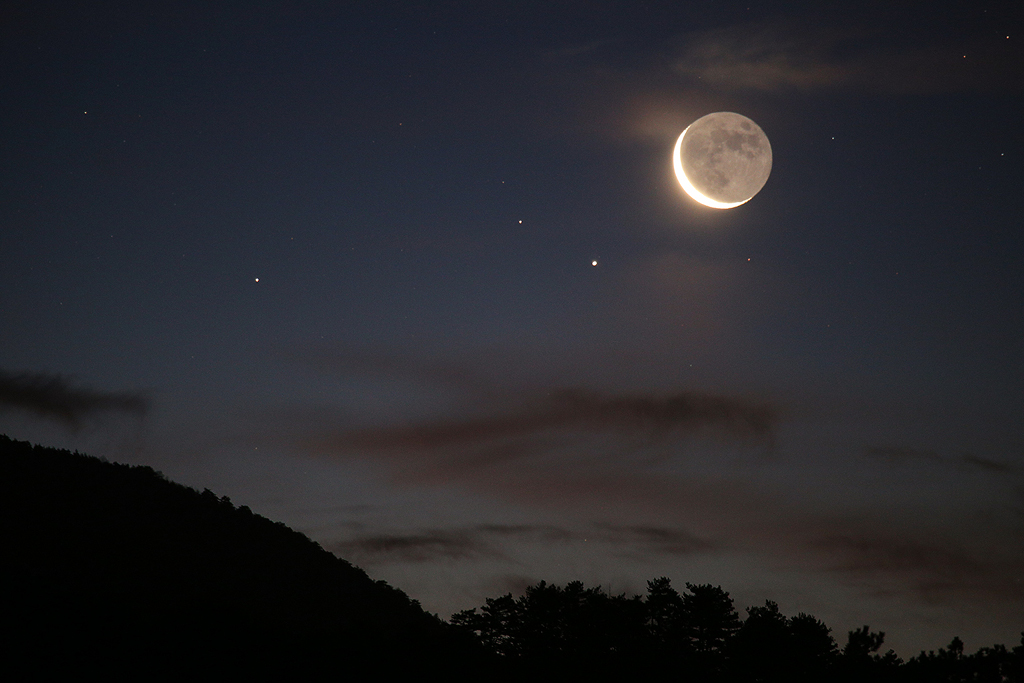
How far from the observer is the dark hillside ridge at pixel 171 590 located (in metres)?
42.6

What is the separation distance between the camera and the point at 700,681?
47281mm

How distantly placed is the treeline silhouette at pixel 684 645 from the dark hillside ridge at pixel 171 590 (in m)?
4.90

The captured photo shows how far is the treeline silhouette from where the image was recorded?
139ft

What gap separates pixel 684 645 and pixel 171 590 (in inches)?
2403

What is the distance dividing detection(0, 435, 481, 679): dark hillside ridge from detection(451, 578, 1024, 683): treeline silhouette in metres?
4.90

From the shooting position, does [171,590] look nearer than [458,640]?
No

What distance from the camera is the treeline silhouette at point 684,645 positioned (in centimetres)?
4222

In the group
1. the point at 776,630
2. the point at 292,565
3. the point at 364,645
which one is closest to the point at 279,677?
the point at 364,645

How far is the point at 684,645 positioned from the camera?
171 feet

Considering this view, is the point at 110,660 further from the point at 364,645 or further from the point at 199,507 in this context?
the point at 199,507

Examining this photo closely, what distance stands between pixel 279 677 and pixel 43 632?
2286 centimetres

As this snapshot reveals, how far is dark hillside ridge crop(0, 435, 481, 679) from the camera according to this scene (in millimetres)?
42594

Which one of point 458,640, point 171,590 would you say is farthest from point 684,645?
point 171,590

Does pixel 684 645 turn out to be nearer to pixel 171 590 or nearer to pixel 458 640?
pixel 458 640
